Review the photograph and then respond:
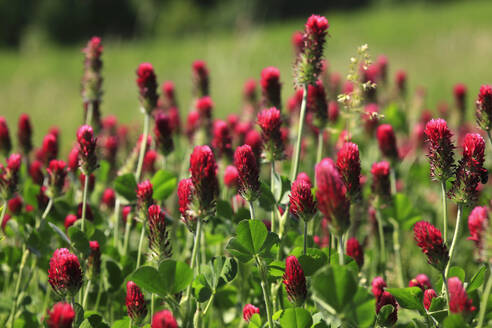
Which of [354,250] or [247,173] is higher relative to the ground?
[247,173]

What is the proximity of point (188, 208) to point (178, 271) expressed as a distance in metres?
0.22

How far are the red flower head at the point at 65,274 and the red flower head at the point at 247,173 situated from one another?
0.54 meters

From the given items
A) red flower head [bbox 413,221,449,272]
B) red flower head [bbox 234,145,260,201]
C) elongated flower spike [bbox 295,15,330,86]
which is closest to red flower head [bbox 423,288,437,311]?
red flower head [bbox 413,221,449,272]

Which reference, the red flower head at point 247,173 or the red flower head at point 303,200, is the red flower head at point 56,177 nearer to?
the red flower head at point 247,173

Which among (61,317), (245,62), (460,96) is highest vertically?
(245,62)

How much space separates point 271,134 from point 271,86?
0.52 meters

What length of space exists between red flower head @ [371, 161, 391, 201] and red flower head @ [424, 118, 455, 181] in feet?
1.99

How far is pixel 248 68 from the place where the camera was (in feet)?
41.7

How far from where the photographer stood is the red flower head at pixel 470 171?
166 cm

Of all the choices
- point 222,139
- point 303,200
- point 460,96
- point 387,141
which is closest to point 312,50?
point 303,200

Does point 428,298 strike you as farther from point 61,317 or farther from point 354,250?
point 61,317

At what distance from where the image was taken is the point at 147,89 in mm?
2430

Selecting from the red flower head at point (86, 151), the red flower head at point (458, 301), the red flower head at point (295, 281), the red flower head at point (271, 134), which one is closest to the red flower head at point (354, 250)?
the red flower head at point (271, 134)

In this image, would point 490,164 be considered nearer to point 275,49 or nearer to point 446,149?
point 446,149
